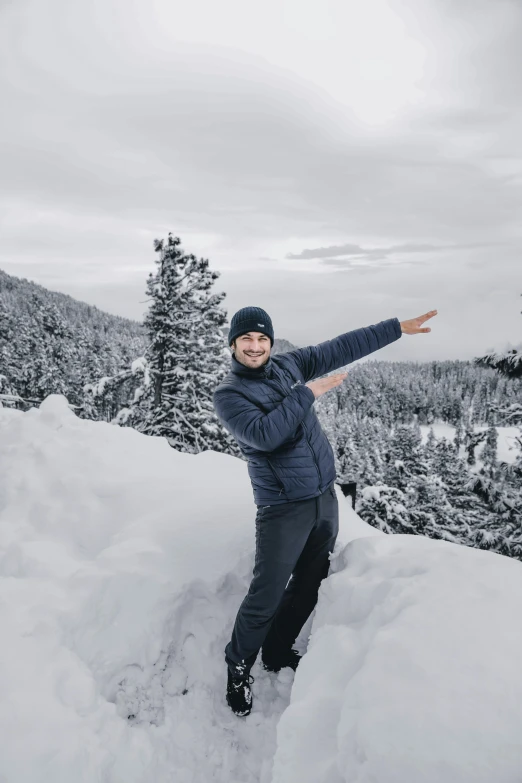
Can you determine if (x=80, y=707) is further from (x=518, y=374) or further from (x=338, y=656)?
(x=518, y=374)

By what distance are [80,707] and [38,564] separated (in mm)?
1407

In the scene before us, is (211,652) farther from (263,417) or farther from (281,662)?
(263,417)

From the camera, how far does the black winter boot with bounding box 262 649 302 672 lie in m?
3.69

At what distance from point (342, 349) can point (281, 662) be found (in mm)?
2885

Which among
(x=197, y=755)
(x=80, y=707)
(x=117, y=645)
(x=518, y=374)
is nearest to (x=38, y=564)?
(x=117, y=645)

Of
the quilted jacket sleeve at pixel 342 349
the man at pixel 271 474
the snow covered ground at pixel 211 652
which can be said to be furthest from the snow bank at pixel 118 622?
the quilted jacket sleeve at pixel 342 349

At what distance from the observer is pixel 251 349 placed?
3.31 metres

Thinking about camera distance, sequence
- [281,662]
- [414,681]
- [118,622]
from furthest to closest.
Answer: [281,662] < [118,622] < [414,681]

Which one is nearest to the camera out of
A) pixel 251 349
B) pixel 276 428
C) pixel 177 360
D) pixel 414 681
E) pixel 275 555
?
pixel 414 681

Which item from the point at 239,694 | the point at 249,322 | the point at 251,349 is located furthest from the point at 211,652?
the point at 249,322

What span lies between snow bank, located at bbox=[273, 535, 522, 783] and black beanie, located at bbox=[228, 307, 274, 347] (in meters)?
2.19

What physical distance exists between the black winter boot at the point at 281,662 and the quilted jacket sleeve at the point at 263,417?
2101mm

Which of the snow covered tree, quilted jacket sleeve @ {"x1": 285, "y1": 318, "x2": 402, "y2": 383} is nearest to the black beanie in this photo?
quilted jacket sleeve @ {"x1": 285, "y1": 318, "x2": 402, "y2": 383}

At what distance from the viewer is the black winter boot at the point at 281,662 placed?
369 centimetres
